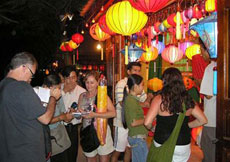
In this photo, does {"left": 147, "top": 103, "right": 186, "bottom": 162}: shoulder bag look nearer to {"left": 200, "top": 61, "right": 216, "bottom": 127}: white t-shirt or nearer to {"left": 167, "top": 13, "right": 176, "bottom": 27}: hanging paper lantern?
{"left": 200, "top": 61, "right": 216, "bottom": 127}: white t-shirt

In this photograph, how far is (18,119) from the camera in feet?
7.93

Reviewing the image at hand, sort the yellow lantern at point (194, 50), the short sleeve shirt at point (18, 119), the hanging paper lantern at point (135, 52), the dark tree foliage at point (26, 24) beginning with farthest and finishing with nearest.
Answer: the dark tree foliage at point (26, 24)
the hanging paper lantern at point (135, 52)
the yellow lantern at point (194, 50)
the short sleeve shirt at point (18, 119)

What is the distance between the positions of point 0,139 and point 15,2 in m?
5.07

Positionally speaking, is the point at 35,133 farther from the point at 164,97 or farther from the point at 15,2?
the point at 15,2

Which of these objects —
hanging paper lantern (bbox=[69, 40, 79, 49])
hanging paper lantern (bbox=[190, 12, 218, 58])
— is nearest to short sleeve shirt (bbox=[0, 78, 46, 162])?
hanging paper lantern (bbox=[190, 12, 218, 58])

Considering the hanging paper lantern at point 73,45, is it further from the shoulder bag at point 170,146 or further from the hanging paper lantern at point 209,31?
the shoulder bag at point 170,146

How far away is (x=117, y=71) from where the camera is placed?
1151 cm

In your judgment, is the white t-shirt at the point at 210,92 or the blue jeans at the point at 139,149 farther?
the blue jeans at the point at 139,149

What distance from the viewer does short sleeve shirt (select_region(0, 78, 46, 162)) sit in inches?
93.5

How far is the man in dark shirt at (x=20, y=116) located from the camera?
2.38 meters

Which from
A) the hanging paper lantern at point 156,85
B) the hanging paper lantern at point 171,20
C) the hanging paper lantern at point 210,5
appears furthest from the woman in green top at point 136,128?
the hanging paper lantern at point 156,85

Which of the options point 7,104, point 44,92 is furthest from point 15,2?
point 7,104

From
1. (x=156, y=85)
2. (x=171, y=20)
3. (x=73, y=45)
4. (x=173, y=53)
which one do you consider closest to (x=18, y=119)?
(x=171, y=20)

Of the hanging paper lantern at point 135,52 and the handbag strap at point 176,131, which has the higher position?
the hanging paper lantern at point 135,52
